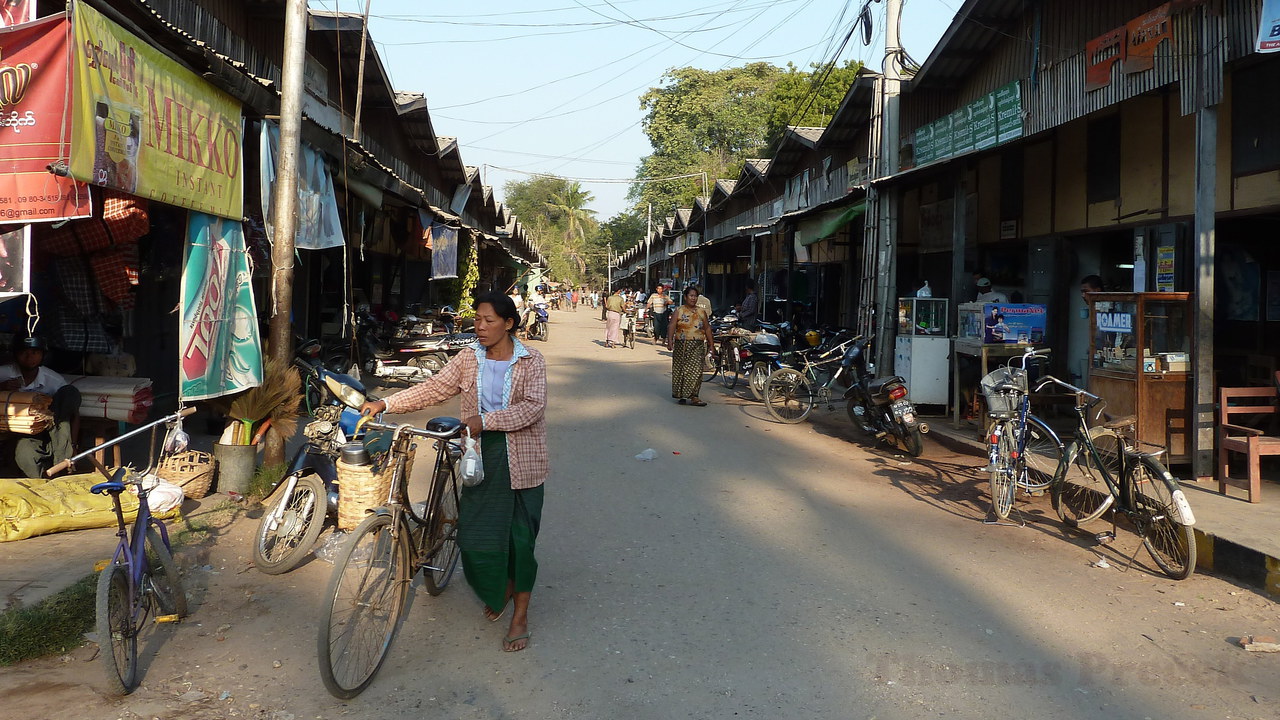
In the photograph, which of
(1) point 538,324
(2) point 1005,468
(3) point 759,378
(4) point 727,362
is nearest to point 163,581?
(2) point 1005,468

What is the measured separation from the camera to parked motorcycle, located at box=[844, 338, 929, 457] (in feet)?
31.1

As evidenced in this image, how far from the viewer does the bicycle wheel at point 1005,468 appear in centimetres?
675

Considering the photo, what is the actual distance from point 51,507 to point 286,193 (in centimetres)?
309

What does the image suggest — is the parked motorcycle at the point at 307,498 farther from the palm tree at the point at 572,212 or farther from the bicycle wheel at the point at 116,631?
the palm tree at the point at 572,212

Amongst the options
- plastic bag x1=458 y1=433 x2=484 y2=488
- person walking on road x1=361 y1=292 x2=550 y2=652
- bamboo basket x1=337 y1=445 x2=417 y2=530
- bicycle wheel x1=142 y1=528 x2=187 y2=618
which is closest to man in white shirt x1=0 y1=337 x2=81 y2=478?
bicycle wheel x1=142 y1=528 x2=187 y2=618

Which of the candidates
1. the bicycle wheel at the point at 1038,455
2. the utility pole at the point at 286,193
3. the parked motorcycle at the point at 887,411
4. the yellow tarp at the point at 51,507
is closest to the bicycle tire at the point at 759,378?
the parked motorcycle at the point at 887,411

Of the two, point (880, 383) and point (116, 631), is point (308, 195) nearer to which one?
point (116, 631)

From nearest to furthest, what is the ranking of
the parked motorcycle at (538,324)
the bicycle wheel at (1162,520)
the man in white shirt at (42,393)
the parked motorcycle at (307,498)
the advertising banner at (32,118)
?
the advertising banner at (32,118), the parked motorcycle at (307,498), the bicycle wheel at (1162,520), the man in white shirt at (42,393), the parked motorcycle at (538,324)

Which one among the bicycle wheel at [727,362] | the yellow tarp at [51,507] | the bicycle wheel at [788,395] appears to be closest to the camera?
the yellow tarp at [51,507]

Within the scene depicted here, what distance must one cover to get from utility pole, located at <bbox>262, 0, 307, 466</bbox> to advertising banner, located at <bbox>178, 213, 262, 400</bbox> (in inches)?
11.7

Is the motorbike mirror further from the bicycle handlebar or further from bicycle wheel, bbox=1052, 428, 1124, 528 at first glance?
bicycle wheel, bbox=1052, 428, 1124, 528

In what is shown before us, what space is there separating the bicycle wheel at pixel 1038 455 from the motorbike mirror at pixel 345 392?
4.96 m

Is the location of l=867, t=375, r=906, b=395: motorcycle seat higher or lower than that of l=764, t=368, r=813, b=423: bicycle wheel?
higher

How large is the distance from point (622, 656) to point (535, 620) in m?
0.66
